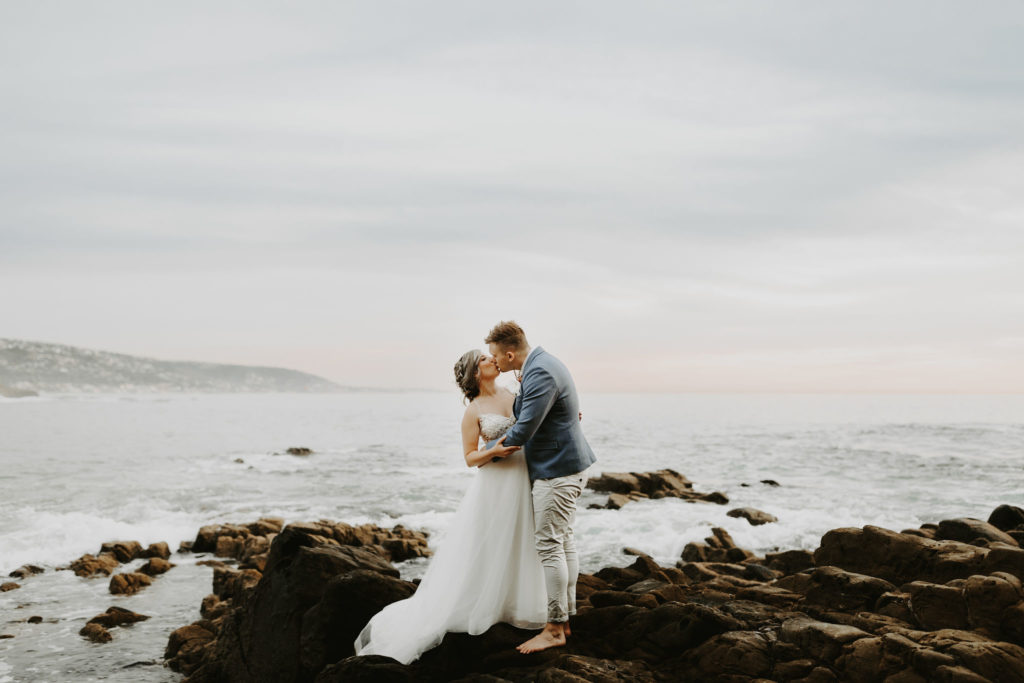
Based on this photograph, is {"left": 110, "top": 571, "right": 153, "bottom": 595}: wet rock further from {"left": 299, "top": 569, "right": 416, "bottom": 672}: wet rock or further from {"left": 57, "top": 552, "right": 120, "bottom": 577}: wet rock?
{"left": 299, "top": 569, "right": 416, "bottom": 672}: wet rock

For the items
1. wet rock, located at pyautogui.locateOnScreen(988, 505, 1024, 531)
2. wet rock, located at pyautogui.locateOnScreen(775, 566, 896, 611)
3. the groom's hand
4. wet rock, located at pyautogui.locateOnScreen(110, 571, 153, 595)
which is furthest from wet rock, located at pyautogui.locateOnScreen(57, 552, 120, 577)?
wet rock, located at pyautogui.locateOnScreen(988, 505, 1024, 531)

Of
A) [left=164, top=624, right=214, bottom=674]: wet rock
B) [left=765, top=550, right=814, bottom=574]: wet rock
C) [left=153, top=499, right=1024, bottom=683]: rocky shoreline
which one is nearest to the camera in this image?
[left=153, top=499, right=1024, bottom=683]: rocky shoreline

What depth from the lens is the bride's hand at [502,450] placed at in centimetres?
611

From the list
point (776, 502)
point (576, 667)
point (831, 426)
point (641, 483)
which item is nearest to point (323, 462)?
point (641, 483)

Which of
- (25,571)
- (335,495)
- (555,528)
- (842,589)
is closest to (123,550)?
(25,571)

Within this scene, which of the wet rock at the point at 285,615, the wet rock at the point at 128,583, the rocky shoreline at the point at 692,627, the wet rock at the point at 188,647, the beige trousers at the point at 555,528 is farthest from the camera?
the wet rock at the point at 128,583

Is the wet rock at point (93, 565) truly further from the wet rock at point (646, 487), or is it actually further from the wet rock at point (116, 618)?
the wet rock at point (646, 487)

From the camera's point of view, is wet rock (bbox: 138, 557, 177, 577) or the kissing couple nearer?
the kissing couple

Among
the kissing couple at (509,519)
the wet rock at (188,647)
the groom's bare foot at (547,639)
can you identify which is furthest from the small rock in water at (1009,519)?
the wet rock at (188,647)

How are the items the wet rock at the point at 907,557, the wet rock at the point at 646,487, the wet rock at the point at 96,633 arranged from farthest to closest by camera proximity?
the wet rock at the point at 646,487 → the wet rock at the point at 96,633 → the wet rock at the point at 907,557

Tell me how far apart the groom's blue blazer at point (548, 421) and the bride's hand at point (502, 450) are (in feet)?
0.22

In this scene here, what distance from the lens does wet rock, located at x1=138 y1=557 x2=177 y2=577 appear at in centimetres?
1511

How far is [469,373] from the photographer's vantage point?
21.7 feet

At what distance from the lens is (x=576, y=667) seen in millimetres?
5746
